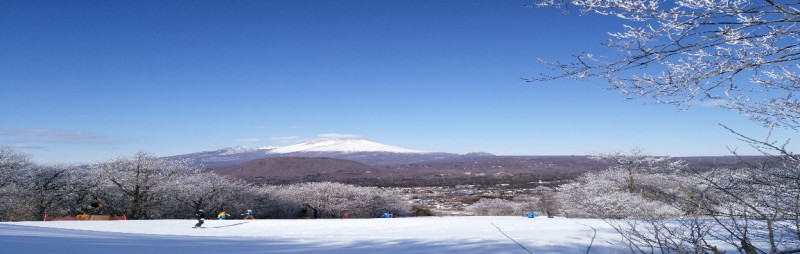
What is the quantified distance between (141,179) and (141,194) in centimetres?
80

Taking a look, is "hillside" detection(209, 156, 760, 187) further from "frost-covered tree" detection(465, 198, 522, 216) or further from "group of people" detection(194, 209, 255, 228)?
"group of people" detection(194, 209, 255, 228)

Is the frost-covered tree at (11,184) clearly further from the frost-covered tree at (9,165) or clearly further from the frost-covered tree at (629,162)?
the frost-covered tree at (629,162)

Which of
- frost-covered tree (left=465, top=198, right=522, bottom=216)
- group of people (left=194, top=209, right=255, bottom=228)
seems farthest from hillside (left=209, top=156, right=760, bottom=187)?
group of people (left=194, top=209, right=255, bottom=228)

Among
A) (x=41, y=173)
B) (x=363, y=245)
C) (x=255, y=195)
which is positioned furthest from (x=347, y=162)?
(x=363, y=245)

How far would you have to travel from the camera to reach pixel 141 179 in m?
22.8

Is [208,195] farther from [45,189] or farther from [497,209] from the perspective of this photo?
[497,209]

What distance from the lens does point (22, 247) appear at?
2297 millimetres

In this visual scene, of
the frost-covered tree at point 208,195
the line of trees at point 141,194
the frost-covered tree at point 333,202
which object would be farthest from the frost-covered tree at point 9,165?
the frost-covered tree at point 333,202

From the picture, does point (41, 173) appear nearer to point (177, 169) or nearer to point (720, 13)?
point (177, 169)

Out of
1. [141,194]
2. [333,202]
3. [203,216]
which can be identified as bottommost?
[333,202]

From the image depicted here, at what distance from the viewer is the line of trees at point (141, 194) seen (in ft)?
70.1

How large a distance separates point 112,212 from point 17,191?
14.5ft

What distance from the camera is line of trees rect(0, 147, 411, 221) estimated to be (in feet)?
70.1

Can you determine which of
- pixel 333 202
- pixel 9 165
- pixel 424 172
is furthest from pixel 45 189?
pixel 424 172
